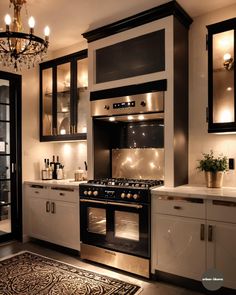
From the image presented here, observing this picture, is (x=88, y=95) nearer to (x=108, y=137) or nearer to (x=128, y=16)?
(x=108, y=137)

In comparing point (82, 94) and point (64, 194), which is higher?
point (82, 94)

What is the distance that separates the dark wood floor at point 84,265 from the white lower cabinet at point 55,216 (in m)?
0.12

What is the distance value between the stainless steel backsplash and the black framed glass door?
4.85ft

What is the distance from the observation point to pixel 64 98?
4.04 meters

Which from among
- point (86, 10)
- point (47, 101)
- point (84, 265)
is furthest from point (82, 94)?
point (84, 265)

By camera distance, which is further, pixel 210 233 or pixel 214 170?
pixel 214 170

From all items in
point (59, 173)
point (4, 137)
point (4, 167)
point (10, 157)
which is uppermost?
point (4, 137)

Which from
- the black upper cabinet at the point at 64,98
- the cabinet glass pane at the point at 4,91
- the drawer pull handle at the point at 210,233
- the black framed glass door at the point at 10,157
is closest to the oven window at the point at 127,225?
Answer: the drawer pull handle at the point at 210,233

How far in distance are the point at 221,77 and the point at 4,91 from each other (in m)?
2.96

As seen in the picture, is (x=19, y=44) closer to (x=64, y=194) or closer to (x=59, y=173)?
(x=64, y=194)

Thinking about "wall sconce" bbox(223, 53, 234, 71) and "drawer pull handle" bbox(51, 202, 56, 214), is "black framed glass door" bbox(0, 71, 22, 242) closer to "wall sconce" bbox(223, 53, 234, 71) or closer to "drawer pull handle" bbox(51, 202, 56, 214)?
"drawer pull handle" bbox(51, 202, 56, 214)

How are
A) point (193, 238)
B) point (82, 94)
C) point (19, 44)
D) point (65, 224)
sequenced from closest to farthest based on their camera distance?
point (19, 44) → point (193, 238) → point (65, 224) → point (82, 94)

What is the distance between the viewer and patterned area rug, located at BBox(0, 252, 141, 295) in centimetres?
251

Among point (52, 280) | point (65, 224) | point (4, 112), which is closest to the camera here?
point (52, 280)
